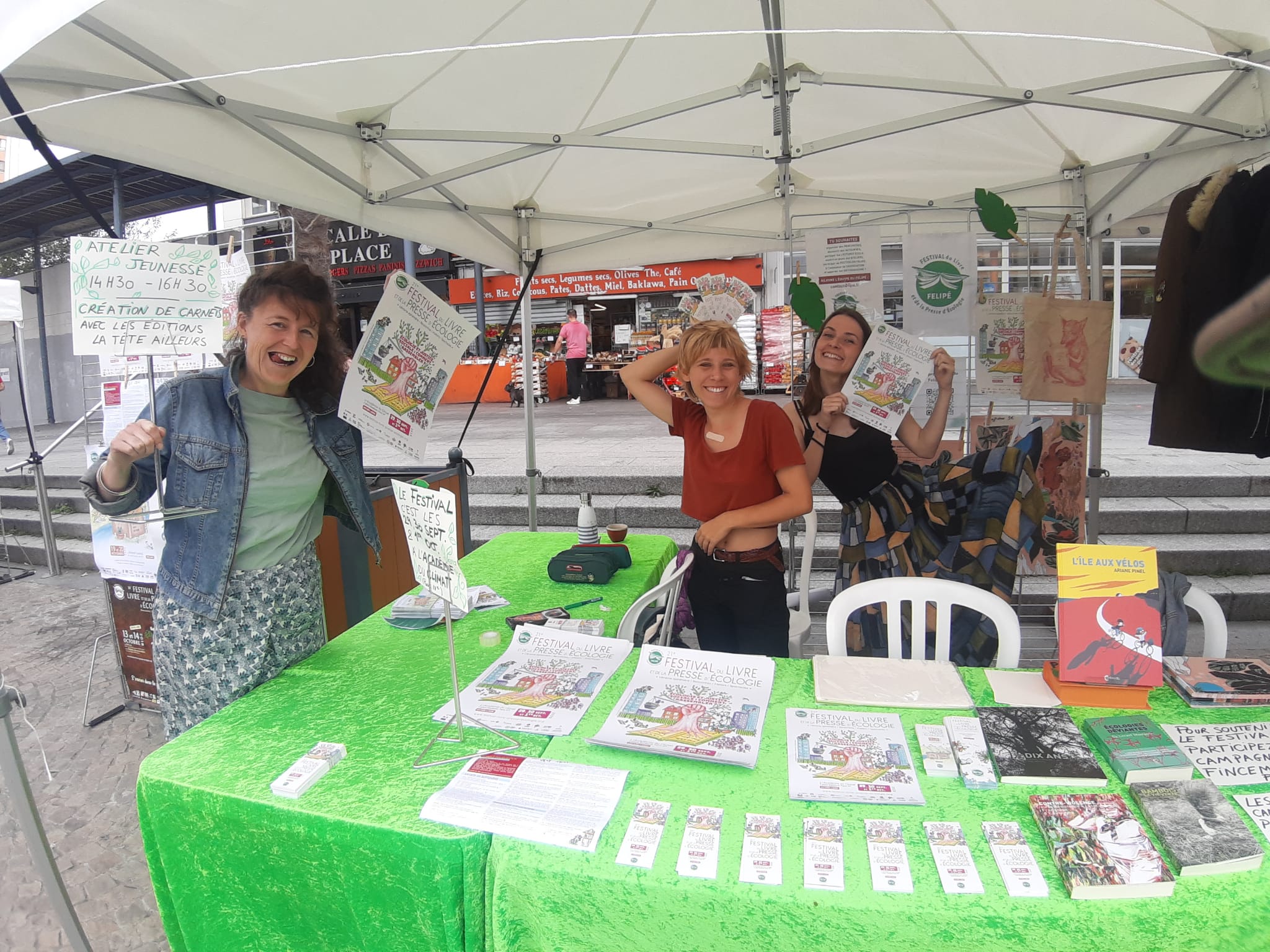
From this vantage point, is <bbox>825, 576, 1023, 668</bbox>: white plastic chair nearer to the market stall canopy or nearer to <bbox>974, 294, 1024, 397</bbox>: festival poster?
the market stall canopy

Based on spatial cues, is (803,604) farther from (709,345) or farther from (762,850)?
(762,850)

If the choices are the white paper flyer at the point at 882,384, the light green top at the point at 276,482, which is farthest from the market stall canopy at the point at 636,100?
the white paper flyer at the point at 882,384

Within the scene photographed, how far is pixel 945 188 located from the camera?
3961mm

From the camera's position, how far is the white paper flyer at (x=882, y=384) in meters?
2.88

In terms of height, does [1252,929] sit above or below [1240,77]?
below

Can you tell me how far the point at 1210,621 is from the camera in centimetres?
196

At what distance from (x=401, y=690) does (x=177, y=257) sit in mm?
1151

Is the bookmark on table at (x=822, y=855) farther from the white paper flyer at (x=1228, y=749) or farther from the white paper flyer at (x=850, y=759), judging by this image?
the white paper flyer at (x=1228, y=749)

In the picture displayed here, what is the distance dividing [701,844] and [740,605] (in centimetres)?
132

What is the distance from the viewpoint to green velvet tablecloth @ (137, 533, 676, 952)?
1.22 meters

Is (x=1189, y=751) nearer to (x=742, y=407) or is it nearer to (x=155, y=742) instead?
(x=742, y=407)

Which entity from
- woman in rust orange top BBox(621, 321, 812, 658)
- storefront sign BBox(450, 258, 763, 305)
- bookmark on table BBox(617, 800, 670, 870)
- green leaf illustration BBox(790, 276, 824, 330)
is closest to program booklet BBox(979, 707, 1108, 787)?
bookmark on table BBox(617, 800, 670, 870)

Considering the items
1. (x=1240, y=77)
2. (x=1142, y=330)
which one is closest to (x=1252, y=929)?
(x=1240, y=77)

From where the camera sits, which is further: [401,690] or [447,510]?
[401,690]
